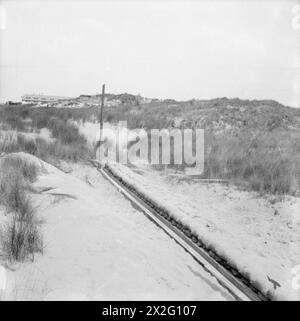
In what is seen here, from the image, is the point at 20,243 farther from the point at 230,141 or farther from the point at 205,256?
the point at 230,141

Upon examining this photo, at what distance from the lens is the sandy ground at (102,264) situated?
2.74 m

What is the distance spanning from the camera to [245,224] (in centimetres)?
Answer: 562

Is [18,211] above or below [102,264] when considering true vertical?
above

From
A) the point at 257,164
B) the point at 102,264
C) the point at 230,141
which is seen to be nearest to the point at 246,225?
the point at 102,264

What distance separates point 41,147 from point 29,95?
9281cm

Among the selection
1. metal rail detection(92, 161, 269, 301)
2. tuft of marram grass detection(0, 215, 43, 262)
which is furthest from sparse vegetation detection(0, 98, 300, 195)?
tuft of marram grass detection(0, 215, 43, 262)

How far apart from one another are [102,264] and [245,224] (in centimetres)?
343

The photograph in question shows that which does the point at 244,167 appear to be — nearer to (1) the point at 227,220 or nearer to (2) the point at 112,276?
(1) the point at 227,220

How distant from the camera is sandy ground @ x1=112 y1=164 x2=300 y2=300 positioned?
12.0 ft

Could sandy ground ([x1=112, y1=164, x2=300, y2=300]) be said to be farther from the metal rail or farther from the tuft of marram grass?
the tuft of marram grass

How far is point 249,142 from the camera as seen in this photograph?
13.2 m

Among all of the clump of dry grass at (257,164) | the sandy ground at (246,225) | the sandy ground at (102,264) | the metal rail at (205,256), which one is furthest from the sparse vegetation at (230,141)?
the sandy ground at (102,264)

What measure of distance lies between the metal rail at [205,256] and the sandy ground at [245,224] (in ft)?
0.37

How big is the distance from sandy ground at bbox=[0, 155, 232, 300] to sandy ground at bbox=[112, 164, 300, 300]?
63 cm
